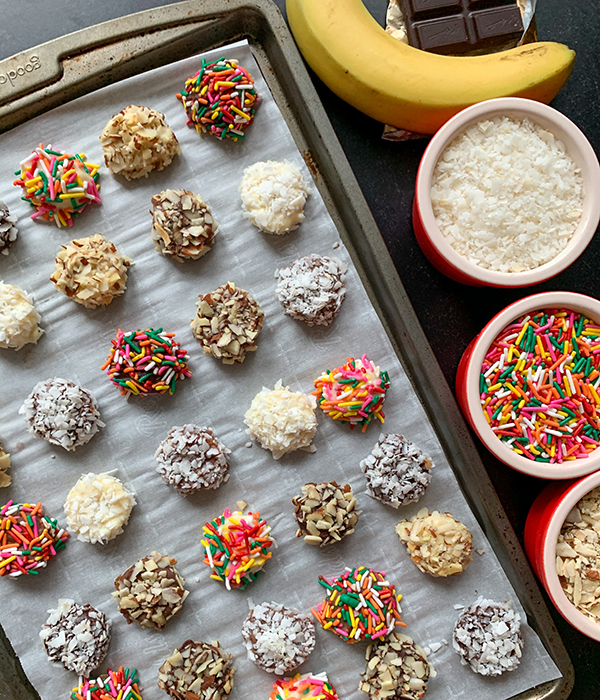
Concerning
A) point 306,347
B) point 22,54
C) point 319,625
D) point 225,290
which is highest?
point 22,54

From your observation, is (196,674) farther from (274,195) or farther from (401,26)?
(401,26)

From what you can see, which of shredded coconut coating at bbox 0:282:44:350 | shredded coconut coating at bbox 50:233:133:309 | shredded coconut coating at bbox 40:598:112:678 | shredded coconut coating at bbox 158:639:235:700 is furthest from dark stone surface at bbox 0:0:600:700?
shredded coconut coating at bbox 40:598:112:678

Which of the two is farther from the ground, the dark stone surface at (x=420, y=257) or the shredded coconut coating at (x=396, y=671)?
the dark stone surface at (x=420, y=257)

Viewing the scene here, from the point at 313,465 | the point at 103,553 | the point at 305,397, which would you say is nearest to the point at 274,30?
the point at 305,397

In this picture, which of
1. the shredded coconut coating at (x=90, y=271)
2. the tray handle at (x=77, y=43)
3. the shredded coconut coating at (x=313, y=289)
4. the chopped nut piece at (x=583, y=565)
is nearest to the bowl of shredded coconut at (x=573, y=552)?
the chopped nut piece at (x=583, y=565)

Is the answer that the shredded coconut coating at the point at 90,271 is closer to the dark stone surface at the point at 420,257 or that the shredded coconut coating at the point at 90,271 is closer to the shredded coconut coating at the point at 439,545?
the dark stone surface at the point at 420,257

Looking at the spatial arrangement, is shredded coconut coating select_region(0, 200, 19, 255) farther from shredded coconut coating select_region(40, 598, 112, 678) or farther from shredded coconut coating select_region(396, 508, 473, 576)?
shredded coconut coating select_region(396, 508, 473, 576)

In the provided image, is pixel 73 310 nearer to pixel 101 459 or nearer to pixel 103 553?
pixel 101 459
